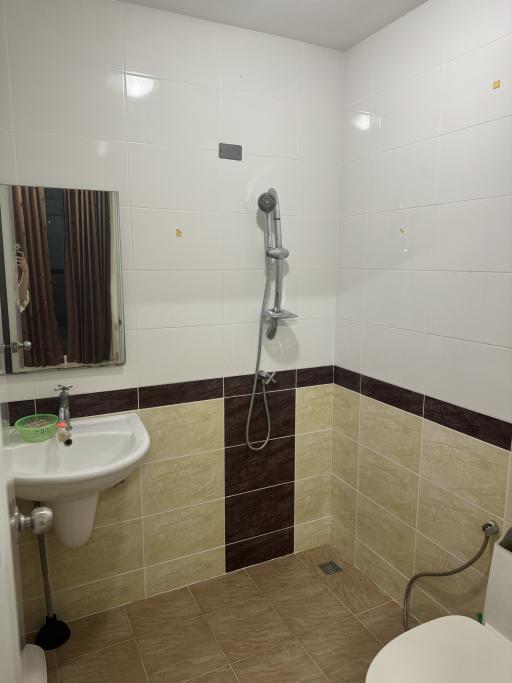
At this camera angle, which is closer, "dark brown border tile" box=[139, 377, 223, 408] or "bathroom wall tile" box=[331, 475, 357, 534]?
"dark brown border tile" box=[139, 377, 223, 408]

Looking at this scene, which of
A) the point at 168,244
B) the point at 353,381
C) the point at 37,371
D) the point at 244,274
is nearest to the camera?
the point at 37,371

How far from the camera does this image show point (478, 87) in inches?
62.8

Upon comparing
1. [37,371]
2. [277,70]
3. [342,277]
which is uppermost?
[277,70]

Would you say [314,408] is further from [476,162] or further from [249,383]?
[476,162]

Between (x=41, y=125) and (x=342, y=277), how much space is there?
1.46 metres

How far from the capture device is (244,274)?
2.16 meters

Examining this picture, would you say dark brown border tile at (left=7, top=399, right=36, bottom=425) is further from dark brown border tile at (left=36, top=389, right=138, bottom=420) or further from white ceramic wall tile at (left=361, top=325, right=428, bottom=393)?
white ceramic wall tile at (left=361, top=325, right=428, bottom=393)

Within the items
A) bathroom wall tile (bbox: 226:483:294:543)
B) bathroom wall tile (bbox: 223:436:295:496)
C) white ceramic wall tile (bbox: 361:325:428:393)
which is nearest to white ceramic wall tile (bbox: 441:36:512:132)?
white ceramic wall tile (bbox: 361:325:428:393)

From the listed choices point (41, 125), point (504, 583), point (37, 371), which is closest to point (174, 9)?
point (41, 125)

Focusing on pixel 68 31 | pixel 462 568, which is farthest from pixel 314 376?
pixel 68 31

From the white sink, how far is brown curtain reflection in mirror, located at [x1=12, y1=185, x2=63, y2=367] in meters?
0.31

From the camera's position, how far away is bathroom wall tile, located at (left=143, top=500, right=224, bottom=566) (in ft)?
7.04

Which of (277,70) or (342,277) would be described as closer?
(277,70)

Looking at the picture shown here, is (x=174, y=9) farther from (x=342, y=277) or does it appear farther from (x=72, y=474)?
(x=72, y=474)
